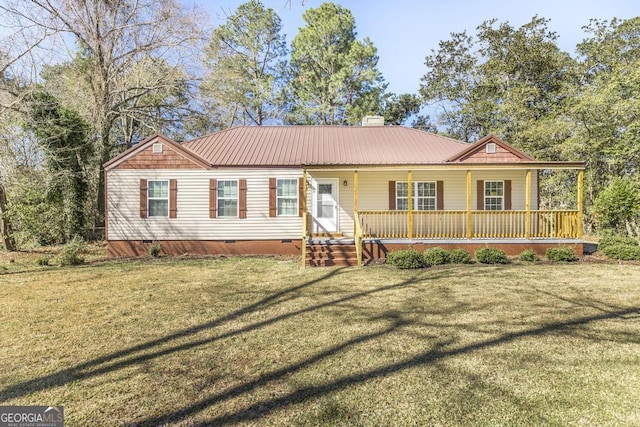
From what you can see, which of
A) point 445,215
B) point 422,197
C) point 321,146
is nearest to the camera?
point 445,215

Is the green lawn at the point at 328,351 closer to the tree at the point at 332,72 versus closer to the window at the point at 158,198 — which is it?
the window at the point at 158,198

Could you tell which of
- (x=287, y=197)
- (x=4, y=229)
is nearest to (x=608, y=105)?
(x=287, y=197)

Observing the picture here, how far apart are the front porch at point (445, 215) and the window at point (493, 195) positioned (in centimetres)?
4

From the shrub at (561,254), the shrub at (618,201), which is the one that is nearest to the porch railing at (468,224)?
the shrub at (561,254)

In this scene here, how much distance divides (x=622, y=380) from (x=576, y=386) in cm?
55

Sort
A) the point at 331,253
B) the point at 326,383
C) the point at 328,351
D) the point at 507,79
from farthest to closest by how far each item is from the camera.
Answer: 1. the point at 507,79
2. the point at 331,253
3. the point at 328,351
4. the point at 326,383

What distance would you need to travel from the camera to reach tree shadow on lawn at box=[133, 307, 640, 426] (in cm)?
280

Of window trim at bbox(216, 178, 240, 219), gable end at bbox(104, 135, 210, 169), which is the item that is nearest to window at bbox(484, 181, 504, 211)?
window trim at bbox(216, 178, 240, 219)

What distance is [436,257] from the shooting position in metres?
9.21

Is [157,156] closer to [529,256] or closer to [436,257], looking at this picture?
[436,257]

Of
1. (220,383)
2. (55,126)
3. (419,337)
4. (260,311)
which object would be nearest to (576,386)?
(419,337)

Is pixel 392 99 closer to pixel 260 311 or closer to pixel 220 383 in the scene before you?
pixel 260 311

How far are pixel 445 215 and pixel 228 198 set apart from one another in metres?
7.66

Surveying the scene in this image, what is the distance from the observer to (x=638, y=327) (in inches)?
185
